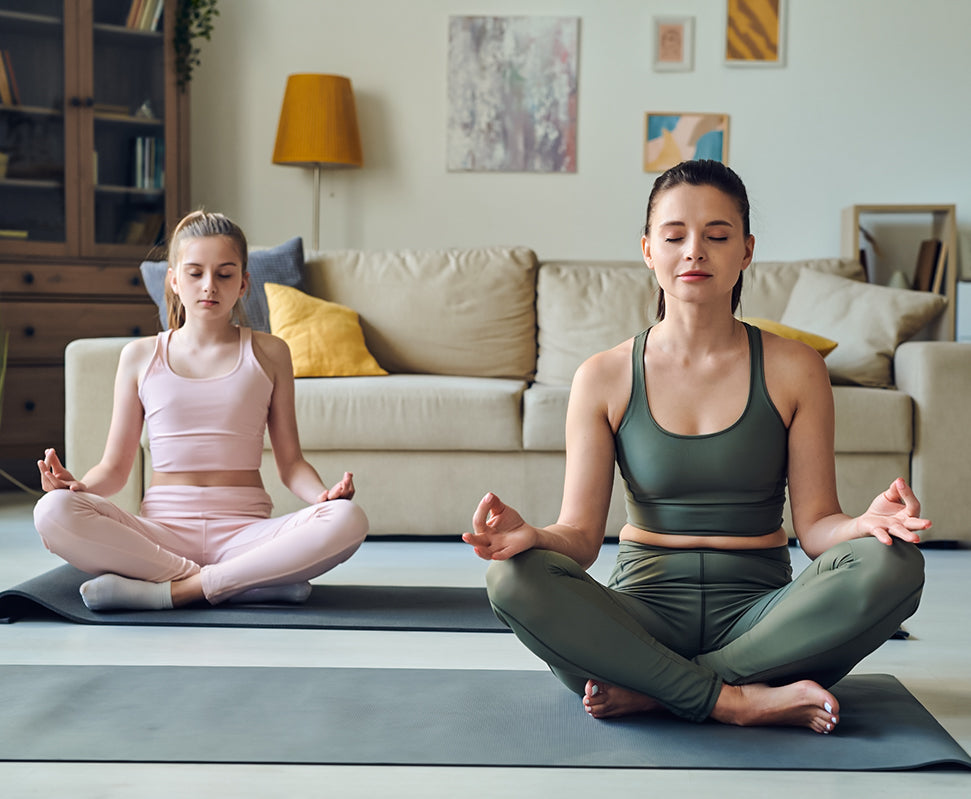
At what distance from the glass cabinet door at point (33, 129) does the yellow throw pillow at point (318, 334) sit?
1171 millimetres

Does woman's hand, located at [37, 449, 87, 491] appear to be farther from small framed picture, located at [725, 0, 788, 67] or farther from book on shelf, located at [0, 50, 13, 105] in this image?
small framed picture, located at [725, 0, 788, 67]

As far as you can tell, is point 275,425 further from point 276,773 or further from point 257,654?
point 276,773

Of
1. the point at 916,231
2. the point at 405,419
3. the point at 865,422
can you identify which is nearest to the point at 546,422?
the point at 405,419

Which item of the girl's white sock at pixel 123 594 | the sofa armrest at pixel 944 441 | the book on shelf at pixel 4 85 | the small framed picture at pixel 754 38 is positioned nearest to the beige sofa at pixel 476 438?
the sofa armrest at pixel 944 441

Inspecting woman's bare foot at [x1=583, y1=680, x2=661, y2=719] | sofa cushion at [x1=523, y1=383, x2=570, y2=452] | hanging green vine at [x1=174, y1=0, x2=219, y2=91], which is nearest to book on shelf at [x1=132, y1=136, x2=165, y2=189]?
hanging green vine at [x1=174, y1=0, x2=219, y2=91]

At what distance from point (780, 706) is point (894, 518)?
0.29 m

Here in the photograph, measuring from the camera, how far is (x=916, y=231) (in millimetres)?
4496

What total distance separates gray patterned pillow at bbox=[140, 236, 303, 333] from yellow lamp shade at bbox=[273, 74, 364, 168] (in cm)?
85

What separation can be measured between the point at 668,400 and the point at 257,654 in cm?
80

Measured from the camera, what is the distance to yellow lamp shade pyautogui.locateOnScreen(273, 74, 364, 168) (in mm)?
4277

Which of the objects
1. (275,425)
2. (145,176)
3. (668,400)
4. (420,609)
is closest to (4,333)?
(145,176)

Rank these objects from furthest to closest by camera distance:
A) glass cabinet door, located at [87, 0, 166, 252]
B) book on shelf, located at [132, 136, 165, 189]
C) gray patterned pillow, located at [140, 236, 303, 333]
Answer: book on shelf, located at [132, 136, 165, 189], glass cabinet door, located at [87, 0, 166, 252], gray patterned pillow, located at [140, 236, 303, 333]

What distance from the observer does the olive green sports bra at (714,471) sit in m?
1.49

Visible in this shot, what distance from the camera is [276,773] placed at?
126 cm
